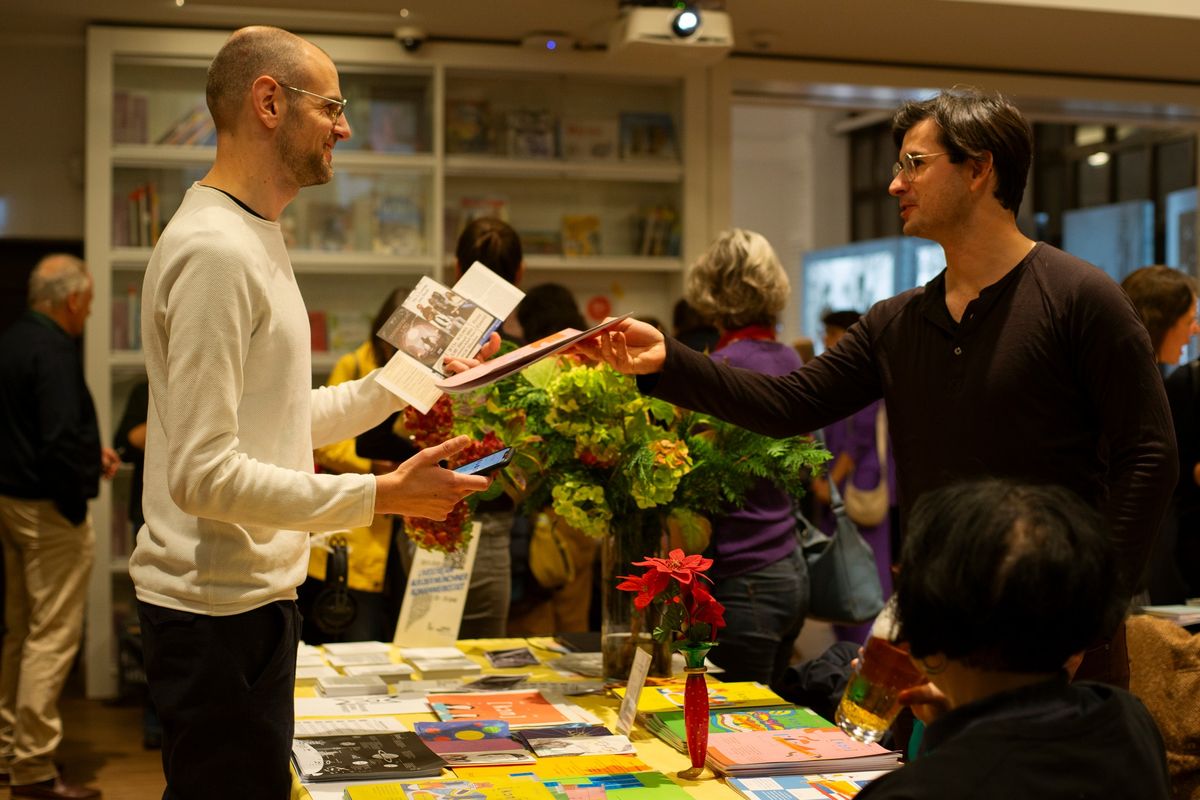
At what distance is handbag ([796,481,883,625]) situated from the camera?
11.7ft

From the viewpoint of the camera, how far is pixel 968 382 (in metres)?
2.14

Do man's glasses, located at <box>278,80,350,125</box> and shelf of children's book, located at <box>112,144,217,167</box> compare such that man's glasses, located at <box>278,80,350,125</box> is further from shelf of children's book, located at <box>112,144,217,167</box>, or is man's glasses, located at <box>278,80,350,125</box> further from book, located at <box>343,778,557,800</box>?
shelf of children's book, located at <box>112,144,217,167</box>

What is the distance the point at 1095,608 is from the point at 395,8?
4786mm

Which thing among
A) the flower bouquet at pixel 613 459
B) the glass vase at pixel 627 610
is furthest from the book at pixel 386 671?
the glass vase at pixel 627 610

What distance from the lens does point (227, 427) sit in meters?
1.74

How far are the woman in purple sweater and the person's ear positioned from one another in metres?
1.55

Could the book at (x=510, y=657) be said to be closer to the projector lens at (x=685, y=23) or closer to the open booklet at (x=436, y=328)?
the open booklet at (x=436, y=328)

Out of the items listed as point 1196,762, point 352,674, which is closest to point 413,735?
point 352,674

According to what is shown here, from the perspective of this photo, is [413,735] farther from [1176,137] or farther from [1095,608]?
[1176,137]

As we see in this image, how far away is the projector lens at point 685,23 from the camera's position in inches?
202

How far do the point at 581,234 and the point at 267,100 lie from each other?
4.55 m

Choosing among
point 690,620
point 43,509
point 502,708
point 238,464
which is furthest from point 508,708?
point 43,509

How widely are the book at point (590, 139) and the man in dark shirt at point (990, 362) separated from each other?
13.3ft

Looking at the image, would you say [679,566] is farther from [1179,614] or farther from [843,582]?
[1179,614]
